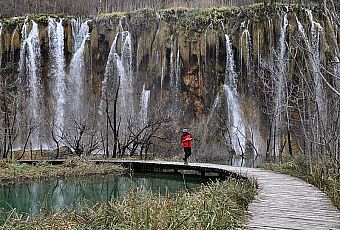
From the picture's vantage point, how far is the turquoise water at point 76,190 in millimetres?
11906

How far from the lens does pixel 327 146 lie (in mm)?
9523

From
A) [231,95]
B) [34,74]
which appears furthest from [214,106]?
[34,74]

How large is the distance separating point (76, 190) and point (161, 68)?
762 inches

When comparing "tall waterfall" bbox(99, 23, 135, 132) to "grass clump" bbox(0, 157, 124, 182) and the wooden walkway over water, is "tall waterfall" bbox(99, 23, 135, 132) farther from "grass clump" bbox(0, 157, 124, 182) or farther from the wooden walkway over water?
the wooden walkway over water

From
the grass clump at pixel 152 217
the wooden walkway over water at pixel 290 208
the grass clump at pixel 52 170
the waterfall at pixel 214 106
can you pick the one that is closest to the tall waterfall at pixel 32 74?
the waterfall at pixel 214 106

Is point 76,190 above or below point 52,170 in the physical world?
below

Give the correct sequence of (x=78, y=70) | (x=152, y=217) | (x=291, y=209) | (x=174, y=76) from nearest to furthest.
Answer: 1. (x=152, y=217)
2. (x=291, y=209)
3. (x=174, y=76)
4. (x=78, y=70)

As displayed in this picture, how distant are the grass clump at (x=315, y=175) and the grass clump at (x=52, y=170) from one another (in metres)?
7.34

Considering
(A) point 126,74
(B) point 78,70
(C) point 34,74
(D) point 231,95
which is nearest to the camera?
(D) point 231,95

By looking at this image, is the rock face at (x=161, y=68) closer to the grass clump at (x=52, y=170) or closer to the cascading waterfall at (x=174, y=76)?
the cascading waterfall at (x=174, y=76)

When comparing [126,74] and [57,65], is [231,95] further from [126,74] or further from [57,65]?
[57,65]

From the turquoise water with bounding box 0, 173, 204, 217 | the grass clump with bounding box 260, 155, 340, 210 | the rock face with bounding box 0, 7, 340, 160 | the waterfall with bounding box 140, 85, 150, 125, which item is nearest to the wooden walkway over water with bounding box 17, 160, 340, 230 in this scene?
the grass clump with bounding box 260, 155, 340, 210

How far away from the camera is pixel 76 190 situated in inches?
571

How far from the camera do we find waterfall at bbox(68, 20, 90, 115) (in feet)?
111
